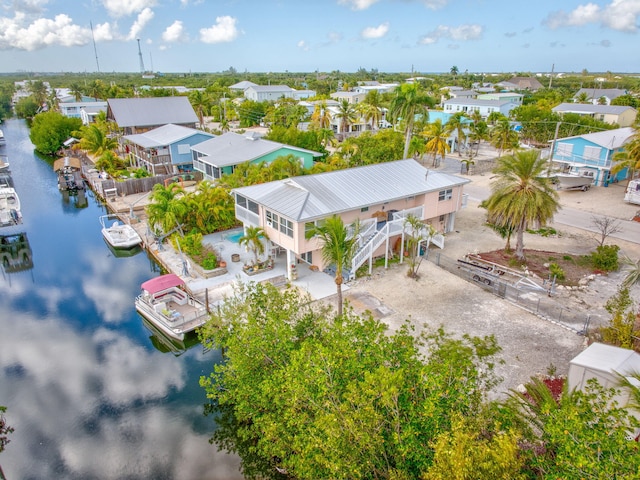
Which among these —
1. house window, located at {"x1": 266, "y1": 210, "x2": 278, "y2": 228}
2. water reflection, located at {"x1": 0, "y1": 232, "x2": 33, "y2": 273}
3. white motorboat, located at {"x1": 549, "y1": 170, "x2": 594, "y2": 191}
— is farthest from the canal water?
white motorboat, located at {"x1": 549, "y1": 170, "x2": 594, "y2": 191}

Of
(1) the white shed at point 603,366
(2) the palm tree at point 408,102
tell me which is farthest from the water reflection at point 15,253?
(1) the white shed at point 603,366

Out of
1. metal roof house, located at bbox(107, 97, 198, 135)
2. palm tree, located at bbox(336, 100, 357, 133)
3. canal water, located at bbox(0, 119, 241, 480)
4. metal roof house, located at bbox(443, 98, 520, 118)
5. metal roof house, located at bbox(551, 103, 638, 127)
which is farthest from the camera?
metal roof house, located at bbox(443, 98, 520, 118)

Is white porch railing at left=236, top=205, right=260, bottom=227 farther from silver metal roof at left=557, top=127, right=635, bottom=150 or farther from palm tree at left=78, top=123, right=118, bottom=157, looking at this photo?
silver metal roof at left=557, top=127, right=635, bottom=150

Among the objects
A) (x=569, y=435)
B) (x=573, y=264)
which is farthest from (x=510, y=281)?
(x=569, y=435)

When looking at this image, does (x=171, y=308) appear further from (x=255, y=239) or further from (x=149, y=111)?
(x=149, y=111)

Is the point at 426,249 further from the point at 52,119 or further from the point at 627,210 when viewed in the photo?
the point at 52,119

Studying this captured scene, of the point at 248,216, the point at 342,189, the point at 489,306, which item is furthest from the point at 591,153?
the point at 248,216
